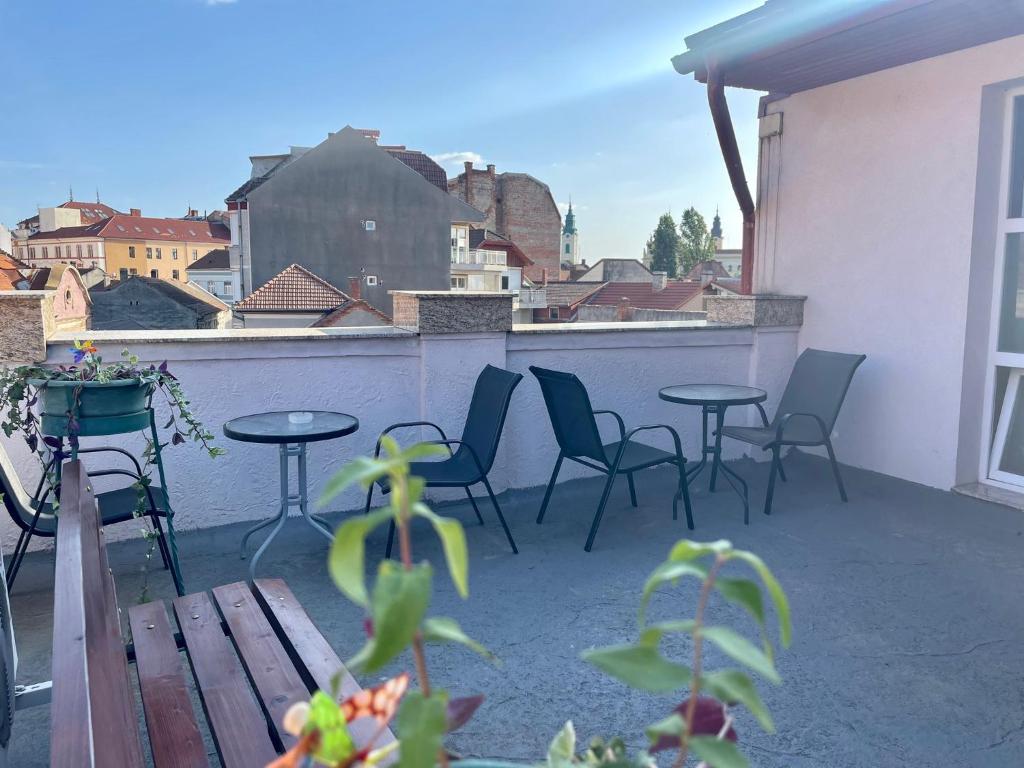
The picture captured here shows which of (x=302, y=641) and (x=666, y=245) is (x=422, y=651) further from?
(x=666, y=245)

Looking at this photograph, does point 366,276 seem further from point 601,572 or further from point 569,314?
point 601,572

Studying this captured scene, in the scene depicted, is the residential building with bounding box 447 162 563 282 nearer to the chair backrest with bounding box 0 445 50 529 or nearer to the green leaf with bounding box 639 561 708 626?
the chair backrest with bounding box 0 445 50 529

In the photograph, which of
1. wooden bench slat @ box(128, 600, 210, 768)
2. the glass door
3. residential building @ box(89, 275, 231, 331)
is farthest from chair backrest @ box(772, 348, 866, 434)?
residential building @ box(89, 275, 231, 331)

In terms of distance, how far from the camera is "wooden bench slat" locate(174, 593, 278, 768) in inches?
59.7

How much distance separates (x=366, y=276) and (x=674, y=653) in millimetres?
30938

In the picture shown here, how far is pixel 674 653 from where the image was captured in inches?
111

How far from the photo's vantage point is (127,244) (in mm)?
80000

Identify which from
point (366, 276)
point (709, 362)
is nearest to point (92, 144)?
point (366, 276)

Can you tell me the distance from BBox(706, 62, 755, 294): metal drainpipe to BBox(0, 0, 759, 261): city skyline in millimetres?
9558

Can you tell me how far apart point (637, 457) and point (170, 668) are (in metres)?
2.87

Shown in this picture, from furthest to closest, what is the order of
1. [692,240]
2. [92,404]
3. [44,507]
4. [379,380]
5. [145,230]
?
[145,230] < [692,240] < [379,380] < [44,507] < [92,404]

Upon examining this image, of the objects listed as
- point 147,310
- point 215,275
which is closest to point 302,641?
point 147,310

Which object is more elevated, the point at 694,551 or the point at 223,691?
the point at 694,551

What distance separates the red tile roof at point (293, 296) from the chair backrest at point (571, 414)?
20879 millimetres
